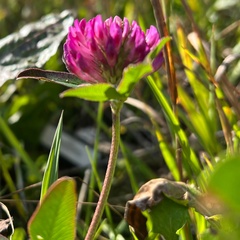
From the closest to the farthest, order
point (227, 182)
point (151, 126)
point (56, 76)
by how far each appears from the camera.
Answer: point (227, 182) < point (56, 76) < point (151, 126)

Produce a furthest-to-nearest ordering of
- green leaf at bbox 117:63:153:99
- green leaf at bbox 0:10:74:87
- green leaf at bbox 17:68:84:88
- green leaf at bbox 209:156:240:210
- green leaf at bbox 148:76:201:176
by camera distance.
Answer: green leaf at bbox 0:10:74:87 → green leaf at bbox 148:76:201:176 → green leaf at bbox 17:68:84:88 → green leaf at bbox 117:63:153:99 → green leaf at bbox 209:156:240:210

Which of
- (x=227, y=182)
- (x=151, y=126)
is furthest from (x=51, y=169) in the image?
(x=151, y=126)

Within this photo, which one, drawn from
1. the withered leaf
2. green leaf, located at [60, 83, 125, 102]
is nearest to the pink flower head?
green leaf, located at [60, 83, 125, 102]

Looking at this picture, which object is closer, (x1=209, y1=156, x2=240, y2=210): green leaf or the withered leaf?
(x1=209, y1=156, x2=240, y2=210): green leaf

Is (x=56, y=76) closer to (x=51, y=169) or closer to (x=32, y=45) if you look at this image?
(x=51, y=169)

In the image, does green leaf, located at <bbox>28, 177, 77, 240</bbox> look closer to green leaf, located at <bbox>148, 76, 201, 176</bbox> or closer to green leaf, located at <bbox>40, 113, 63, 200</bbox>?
green leaf, located at <bbox>40, 113, 63, 200</bbox>
